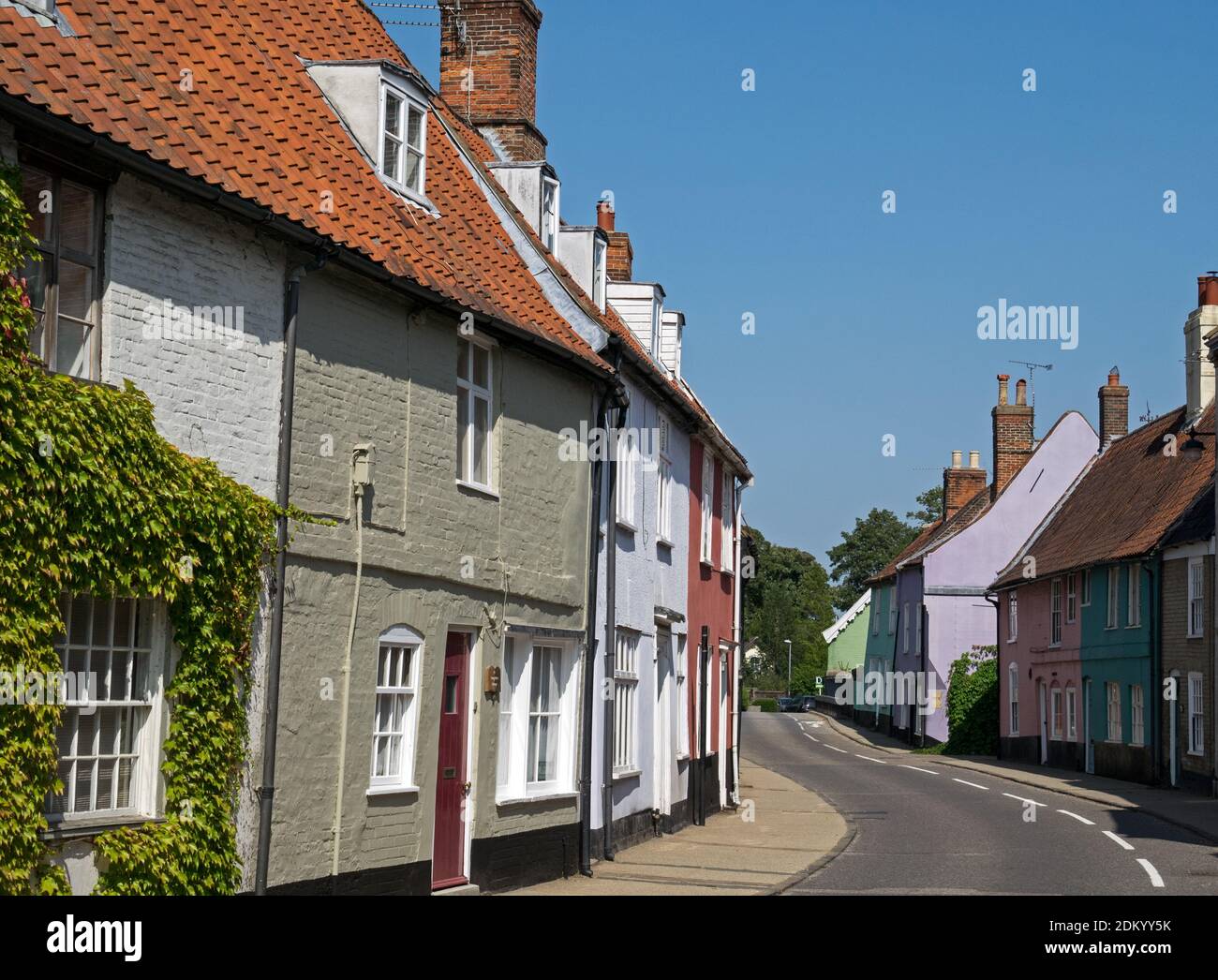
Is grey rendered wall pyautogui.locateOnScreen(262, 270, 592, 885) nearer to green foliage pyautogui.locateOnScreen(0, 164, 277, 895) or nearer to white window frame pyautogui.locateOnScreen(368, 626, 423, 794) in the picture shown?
white window frame pyautogui.locateOnScreen(368, 626, 423, 794)

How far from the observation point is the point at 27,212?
951 centimetres

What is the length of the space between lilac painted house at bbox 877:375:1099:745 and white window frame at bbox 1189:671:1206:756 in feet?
65.3

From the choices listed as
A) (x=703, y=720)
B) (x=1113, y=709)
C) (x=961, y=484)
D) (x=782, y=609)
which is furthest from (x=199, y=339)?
(x=782, y=609)

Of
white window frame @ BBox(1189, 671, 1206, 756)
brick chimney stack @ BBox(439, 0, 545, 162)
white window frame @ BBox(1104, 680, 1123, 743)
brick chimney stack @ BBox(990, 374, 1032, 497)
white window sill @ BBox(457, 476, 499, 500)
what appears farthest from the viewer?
brick chimney stack @ BBox(990, 374, 1032, 497)

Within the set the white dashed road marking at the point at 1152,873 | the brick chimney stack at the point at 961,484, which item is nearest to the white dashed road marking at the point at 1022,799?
the white dashed road marking at the point at 1152,873

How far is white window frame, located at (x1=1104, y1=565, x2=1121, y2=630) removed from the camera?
37781 millimetres

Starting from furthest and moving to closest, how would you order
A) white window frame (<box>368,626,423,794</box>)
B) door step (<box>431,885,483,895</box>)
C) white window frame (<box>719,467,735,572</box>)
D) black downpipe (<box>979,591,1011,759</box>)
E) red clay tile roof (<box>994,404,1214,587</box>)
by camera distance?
1. black downpipe (<box>979,591,1011,759</box>)
2. red clay tile roof (<box>994,404,1214,587</box>)
3. white window frame (<box>719,467,735,572</box>)
4. door step (<box>431,885,483,895</box>)
5. white window frame (<box>368,626,423,794</box>)

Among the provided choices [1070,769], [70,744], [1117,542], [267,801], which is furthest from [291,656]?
[1070,769]

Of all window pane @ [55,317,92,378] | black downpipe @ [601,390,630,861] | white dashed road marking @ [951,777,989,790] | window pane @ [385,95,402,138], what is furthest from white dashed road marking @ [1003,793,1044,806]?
window pane @ [55,317,92,378]

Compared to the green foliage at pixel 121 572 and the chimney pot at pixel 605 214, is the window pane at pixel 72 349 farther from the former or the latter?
the chimney pot at pixel 605 214

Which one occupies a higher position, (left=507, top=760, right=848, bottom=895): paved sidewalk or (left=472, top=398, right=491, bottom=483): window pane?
(left=472, top=398, right=491, bottom=483): window pane

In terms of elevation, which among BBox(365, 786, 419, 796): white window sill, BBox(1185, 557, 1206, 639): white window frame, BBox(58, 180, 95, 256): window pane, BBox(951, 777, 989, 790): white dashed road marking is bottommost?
BBox(951, 777, 989, 790): white dashed road marking

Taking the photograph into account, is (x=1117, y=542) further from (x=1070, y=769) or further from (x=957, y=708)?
(x=957, y=708)

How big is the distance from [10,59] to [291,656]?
4.86 meters
